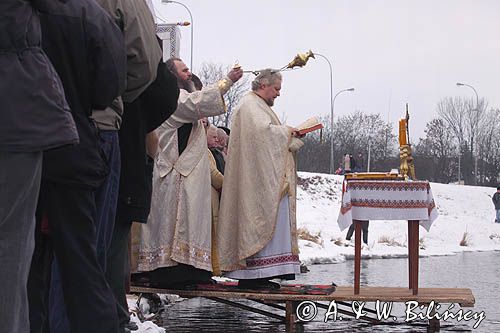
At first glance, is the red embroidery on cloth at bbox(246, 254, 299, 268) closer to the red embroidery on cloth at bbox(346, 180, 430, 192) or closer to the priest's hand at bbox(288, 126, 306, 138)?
the red embroidery on cloth at bbox(346, 180, 430, 192)

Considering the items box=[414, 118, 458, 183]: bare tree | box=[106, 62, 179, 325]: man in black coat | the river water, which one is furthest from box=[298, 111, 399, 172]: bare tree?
box=[106, 62, 179, 325]: man in black coat

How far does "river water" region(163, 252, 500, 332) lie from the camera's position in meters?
7.25

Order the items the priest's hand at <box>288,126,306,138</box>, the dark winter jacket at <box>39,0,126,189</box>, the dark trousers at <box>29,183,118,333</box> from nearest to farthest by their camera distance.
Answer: the dark trousers at <box>29,183,118,333</box> → the dark winter jacket at <box>39,0,126,189</box> → the priest's hand at <box>288,126,306,138</box>

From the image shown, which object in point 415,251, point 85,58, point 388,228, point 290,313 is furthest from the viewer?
point 388,228

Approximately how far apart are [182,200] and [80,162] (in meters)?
3.80

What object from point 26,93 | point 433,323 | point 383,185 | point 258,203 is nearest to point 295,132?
point 258,203

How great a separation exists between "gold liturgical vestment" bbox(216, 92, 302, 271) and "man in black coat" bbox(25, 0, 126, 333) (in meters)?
3.69

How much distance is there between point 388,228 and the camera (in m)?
28.5

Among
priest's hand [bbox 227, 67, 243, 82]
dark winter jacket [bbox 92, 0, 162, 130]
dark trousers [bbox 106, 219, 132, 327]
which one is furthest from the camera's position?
priest's hand [bbox 227, 67, 243, 82]

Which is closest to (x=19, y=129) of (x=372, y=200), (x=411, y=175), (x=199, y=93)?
(x=199, y=93)

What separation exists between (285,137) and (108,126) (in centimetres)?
365

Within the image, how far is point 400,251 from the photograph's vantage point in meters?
20.1

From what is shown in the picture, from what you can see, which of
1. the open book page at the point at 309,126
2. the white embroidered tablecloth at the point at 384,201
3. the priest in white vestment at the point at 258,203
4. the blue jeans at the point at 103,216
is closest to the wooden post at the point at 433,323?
the white embroidered tablecloth at the point at 384,201

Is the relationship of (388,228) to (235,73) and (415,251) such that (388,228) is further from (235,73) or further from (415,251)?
(235,73)
